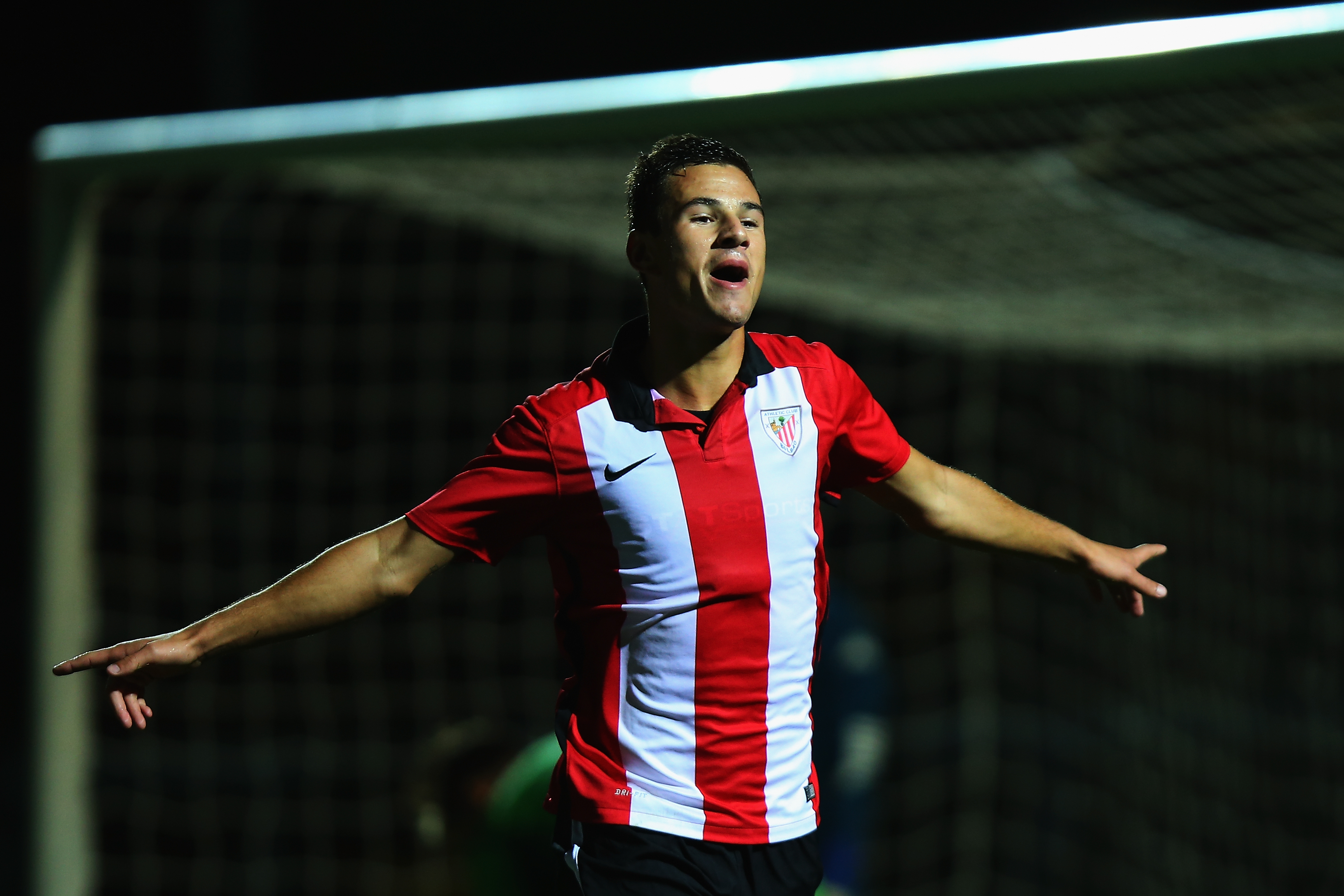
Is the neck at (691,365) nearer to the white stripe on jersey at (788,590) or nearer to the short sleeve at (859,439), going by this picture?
the white stripe on jersey at (788,590)

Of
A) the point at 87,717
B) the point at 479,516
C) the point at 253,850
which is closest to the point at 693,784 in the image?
the point at 479,516

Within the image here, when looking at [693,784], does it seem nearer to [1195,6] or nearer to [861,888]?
[861,888]

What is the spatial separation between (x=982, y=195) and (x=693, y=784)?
317 cm

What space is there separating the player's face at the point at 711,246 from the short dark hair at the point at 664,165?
0.01 meters

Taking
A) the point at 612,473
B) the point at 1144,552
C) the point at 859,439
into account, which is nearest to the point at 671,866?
the point at 612,473

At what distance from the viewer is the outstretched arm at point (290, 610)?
1798mm

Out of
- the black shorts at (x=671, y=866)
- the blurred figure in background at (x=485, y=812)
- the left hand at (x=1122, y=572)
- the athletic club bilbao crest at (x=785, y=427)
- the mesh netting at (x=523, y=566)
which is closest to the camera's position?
the black shorts at (x=671, y=866)

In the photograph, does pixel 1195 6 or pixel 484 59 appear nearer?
pixel 1195 6

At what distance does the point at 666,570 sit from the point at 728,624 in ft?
0.39

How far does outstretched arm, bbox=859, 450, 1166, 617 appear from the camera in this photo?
2.03 metres

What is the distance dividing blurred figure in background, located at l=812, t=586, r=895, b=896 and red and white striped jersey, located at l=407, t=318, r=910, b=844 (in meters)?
2.21

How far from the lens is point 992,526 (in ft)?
6.72

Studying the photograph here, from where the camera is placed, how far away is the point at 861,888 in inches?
203

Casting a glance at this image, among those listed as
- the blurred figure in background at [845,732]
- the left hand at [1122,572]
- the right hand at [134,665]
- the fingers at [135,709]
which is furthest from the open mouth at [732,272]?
the blurred figure in background at [845,732]
